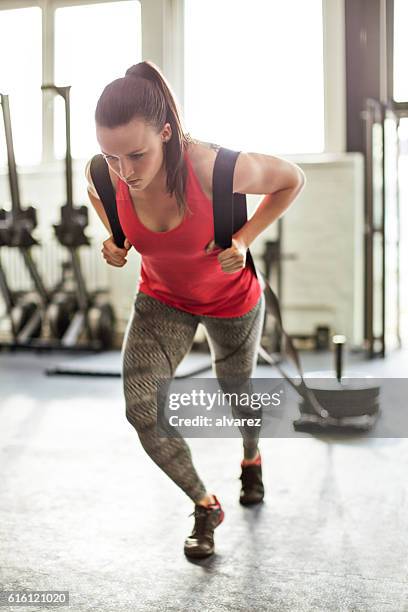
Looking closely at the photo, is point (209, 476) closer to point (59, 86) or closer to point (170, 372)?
point (170, 372)

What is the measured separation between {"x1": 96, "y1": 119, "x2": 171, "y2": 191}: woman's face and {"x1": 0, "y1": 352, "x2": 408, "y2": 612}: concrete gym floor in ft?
2.66

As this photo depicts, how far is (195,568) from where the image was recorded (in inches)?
64.5

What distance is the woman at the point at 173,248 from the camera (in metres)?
1.17

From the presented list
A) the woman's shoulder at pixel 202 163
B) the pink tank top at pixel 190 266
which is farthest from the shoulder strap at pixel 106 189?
the woman's shoulder at pixel 202 163

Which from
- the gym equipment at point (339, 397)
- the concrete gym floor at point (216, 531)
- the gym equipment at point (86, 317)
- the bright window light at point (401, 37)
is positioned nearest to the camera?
the bright window light at point (401, 37)

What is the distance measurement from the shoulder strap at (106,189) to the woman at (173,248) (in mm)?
17

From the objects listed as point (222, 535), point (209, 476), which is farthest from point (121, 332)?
point (222, 535)

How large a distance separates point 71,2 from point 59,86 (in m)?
0.32

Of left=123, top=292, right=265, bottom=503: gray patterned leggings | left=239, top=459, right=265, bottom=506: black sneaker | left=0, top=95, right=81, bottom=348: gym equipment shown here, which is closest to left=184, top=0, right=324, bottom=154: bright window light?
left=123, top=292, right=265, bottom=503: gray patterned leggings

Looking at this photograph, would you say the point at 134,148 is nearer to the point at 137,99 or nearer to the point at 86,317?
the point at 137,99

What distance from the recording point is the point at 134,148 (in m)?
1.16

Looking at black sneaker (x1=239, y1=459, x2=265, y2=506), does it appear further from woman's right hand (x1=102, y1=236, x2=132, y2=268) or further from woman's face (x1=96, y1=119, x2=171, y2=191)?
woman's face (x1=96, y1=119, x2=171, y2=191)

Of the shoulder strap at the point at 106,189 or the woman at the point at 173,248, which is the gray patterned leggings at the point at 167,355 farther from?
the shoulder strap at the point at 106,189

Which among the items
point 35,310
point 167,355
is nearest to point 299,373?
point 167,355
